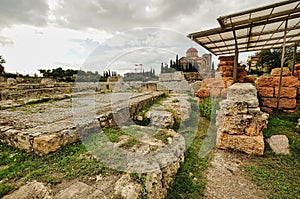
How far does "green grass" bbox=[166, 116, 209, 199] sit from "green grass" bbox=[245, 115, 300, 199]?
32.3 inches

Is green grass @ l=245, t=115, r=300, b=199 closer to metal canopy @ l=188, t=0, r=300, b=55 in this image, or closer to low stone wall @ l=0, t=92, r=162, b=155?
low stone wall @ l=0, t=92, r=162, b=155

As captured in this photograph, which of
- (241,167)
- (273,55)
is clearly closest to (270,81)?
(241,167)

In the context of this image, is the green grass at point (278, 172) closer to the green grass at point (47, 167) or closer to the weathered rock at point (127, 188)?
the weathered rock at point (127, 188)

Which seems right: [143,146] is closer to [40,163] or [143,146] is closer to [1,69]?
[40,163]

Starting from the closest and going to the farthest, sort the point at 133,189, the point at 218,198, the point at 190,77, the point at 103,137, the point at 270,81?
the point at 133,189 < the point at 218,198 < the point at 103,137 < the point at 270,81 < the point at 190,77

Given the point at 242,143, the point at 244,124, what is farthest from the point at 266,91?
the point at 242,143

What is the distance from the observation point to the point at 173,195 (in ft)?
7.05

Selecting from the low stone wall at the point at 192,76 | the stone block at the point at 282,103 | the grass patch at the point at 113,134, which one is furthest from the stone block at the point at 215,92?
the low stone wall at the point at 192,76

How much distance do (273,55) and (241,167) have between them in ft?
66.4

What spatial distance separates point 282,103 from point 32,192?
6560 millimetres

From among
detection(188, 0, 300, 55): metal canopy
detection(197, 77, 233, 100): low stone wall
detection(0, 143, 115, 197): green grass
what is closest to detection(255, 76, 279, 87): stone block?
detection(197, 77, 233, 100): low stone wall

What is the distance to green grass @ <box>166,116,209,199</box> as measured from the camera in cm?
223

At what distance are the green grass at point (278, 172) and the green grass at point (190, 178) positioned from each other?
2.69 ft

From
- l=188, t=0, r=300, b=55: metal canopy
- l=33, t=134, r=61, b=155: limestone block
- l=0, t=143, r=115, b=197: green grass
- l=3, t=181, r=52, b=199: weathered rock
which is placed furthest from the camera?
l=188, t=0, r=300, b=55: metal canopy
